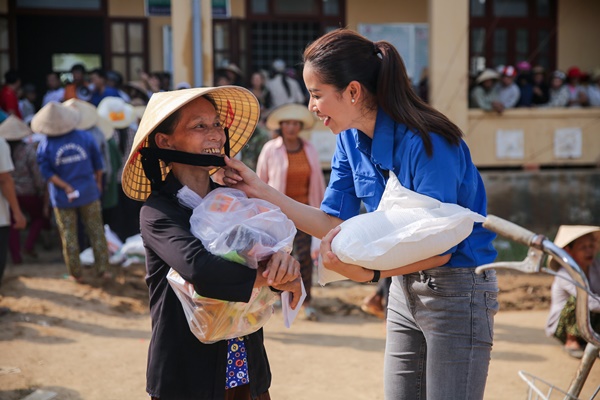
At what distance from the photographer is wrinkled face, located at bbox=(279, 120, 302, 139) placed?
7.51m

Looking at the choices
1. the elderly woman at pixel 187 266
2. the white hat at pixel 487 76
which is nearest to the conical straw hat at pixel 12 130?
the white hat at pixel 487 76

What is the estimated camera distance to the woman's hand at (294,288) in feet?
8.85

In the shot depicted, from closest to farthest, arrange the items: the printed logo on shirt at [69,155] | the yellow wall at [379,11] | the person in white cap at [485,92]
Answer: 1. the printed logo on shirt at [69,155]
2. the person in white cap at [485,92]
3. the yellow wall at [379,11]

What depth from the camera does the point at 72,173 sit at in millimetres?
8266

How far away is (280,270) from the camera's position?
2.61m

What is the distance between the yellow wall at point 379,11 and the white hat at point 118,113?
5.58 meters

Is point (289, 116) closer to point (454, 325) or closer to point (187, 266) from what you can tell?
point (454, 325)

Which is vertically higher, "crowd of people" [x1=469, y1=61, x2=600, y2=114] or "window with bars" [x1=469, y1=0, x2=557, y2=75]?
"window with bars" [x1=469, y1=0, x2=557, y2=75]

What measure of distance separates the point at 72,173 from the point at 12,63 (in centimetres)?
653

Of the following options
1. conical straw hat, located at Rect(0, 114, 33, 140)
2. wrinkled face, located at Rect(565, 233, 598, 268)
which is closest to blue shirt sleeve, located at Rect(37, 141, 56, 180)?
conical straw hat, located at Rect(0, 114, 33, 140)

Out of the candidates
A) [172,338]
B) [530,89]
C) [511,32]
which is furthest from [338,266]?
[511,32]

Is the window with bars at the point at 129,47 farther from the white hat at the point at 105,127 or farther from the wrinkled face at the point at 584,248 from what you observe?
the wrinkled face at the point at 584,248

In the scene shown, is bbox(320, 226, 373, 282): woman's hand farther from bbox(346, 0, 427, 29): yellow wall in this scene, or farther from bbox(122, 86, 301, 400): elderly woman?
bbox(346, 0, 427, 29): yellow wall

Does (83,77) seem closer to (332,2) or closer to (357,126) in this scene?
(332,2)
